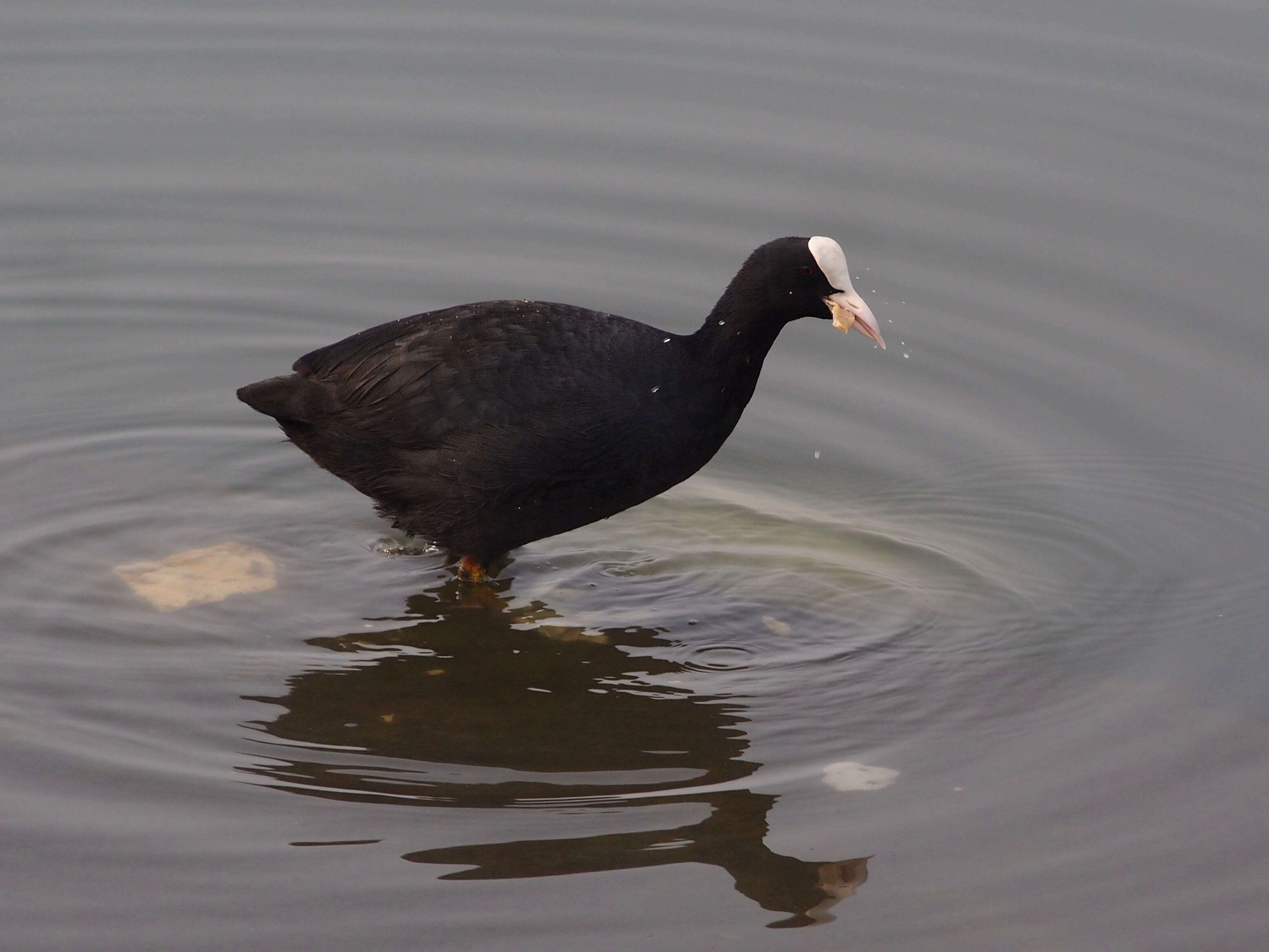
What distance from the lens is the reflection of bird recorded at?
5.43 meters

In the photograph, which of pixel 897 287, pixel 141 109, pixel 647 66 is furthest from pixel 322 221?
pixel 897 287

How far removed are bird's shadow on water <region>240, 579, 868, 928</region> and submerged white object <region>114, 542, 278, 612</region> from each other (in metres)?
0.51

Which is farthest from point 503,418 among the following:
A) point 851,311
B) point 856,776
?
point 856,776

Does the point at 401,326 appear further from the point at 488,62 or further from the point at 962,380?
the point at 488,62

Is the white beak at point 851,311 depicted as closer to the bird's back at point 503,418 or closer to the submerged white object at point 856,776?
the bird's back at point 503,418

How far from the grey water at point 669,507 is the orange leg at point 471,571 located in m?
0.06

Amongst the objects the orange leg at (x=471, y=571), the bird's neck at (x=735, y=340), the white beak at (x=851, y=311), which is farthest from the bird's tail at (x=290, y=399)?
the white beak at (x=851, y=311)

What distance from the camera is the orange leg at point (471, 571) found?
19.7ft

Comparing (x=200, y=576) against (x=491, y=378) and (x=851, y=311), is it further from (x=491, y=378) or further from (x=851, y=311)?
(x=851, y=311)

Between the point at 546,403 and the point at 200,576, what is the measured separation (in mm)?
1489

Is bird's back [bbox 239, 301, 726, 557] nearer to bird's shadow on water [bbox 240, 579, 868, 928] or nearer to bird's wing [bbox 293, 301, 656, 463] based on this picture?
bird's wing [bbox 293, 301, 656, 463]

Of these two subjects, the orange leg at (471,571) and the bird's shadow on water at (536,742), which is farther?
the orange leg at (471,571)

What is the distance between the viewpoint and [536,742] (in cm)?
503

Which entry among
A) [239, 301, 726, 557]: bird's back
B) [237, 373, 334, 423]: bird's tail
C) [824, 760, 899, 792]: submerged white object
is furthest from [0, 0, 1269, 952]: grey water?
[237, 373, 334, 423]: bird's tail
